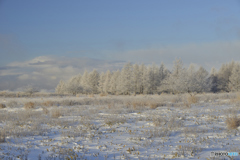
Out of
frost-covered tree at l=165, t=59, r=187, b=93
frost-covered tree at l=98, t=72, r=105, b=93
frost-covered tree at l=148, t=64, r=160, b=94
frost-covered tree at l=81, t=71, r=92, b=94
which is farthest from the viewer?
frost-covered tree at l=98, t=72, r=105, b=93

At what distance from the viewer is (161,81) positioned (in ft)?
164

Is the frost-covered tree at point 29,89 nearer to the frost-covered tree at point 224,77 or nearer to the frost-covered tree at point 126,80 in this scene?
the frost-covered tree at point 126,80

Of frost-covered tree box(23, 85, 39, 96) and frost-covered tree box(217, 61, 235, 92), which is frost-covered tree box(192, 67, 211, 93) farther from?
frost-covered tree box(23, 85, 39, 96)

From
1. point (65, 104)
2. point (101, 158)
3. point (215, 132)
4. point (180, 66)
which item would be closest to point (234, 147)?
point (215, 132)

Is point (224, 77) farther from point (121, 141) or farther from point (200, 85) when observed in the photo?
point (121, 141)

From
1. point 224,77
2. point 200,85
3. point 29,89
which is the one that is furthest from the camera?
point 224,77

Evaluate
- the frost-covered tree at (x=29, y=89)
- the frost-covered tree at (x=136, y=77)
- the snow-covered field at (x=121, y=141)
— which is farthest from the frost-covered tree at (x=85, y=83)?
the snow-covered field at (x=121, y=141)

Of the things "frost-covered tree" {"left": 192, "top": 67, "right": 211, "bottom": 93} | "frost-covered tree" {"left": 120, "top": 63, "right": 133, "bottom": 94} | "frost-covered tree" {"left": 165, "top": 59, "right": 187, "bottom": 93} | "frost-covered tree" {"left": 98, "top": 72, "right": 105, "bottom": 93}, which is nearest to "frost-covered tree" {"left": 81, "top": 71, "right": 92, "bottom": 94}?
"frost-covered tree" {"left": 98, "top": 72, "right": 105, "bottom": 93}

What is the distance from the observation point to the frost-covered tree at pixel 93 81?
66756mm

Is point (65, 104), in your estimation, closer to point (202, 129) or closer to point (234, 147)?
point (202, 129)

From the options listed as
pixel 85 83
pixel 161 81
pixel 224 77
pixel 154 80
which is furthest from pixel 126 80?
pixel 224 77

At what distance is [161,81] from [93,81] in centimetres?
2724

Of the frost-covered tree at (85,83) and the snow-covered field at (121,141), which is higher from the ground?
the frost-covered tree at (85,83)

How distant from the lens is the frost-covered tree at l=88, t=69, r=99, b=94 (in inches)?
2628
